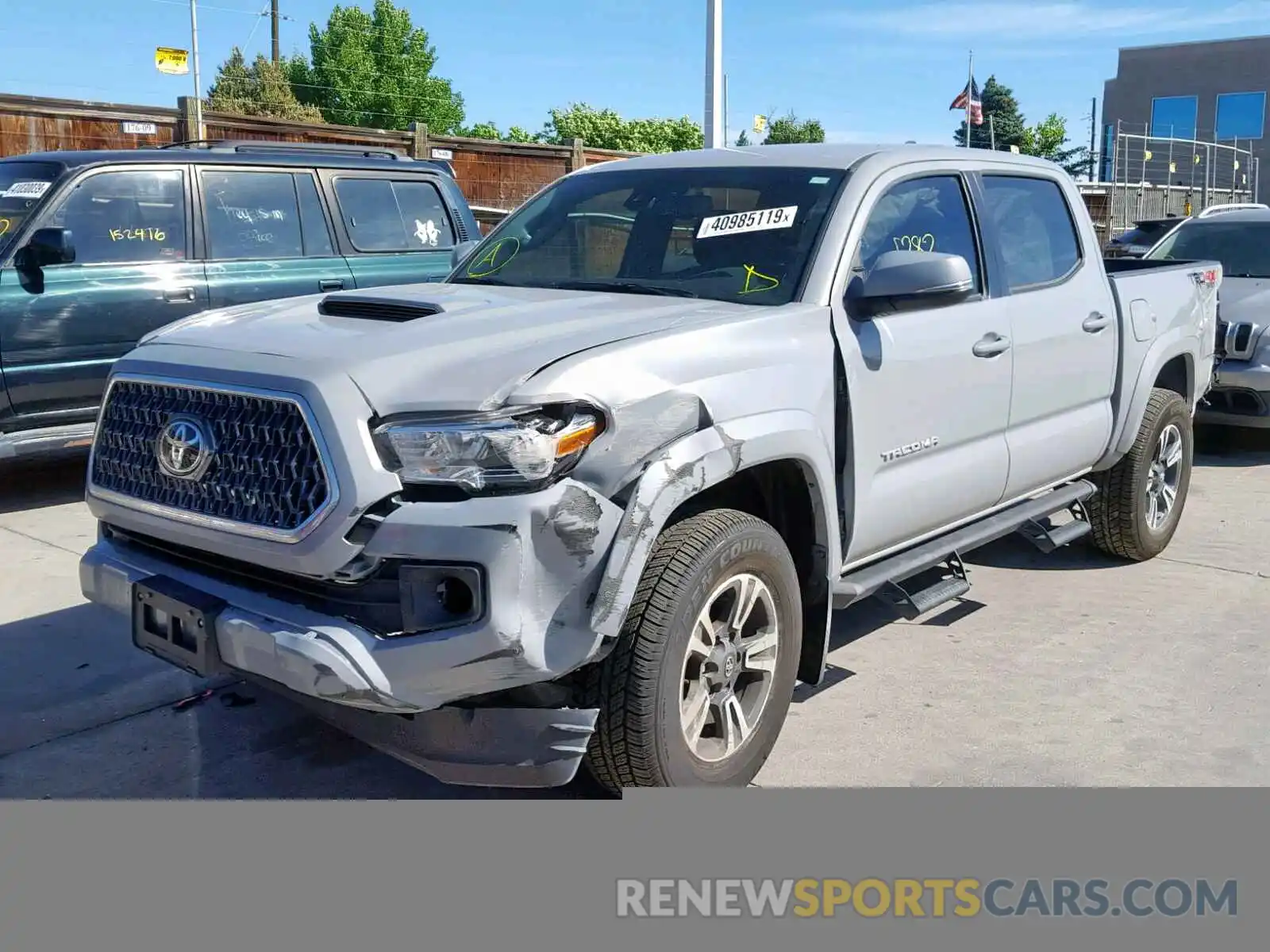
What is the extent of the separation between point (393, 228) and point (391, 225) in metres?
0.02

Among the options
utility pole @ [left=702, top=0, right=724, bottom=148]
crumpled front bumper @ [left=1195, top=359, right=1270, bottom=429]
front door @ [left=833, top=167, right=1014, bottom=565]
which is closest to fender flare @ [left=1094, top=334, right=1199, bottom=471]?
front door @ [left=833, top=167, right=1014, bottom=565]

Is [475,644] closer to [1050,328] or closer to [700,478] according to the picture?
[700,478]

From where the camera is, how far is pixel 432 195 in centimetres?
875

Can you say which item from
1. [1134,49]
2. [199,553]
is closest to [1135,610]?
[199,553]

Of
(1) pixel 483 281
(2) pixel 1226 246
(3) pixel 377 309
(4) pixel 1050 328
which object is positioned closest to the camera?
(3) pixel 377 309

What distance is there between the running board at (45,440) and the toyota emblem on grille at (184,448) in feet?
12.1

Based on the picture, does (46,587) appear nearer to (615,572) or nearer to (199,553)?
(199,553)

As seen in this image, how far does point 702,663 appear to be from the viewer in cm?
328

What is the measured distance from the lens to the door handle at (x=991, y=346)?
4336 millimetres

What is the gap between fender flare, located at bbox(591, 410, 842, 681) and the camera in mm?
2873

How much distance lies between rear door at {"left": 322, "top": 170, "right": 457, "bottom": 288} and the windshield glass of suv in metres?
3.54

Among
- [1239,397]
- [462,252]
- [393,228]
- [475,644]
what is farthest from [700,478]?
[1239,397]

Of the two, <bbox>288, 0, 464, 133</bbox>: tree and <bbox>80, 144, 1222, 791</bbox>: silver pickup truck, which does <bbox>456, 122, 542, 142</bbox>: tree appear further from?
<bbox>80, 144, 1222, 791</bbox>: silver pickup truck

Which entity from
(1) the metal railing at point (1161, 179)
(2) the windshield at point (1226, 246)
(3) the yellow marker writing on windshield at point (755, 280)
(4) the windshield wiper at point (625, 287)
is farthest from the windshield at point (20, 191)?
(1) the metal railing at point (1161, 179)
